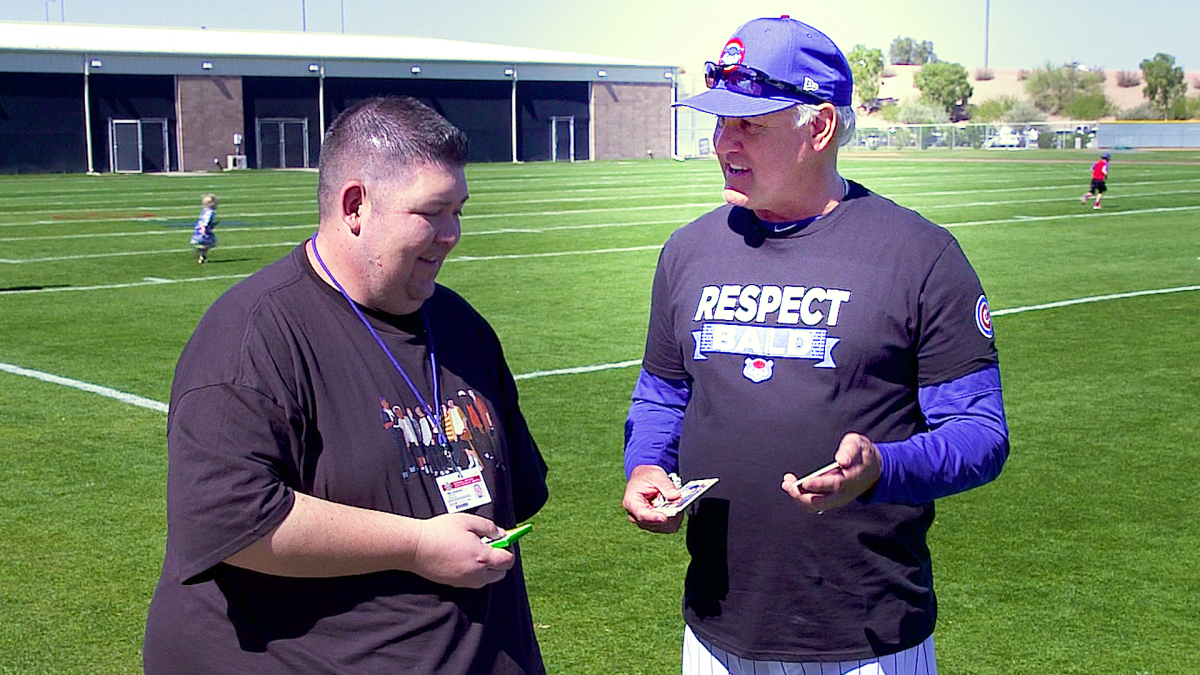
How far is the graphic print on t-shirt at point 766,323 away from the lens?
2998mm

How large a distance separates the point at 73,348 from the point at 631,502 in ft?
32.8

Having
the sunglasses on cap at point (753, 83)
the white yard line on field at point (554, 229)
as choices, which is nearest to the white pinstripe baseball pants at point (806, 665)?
the sunglasses on cap at point (753, 83)

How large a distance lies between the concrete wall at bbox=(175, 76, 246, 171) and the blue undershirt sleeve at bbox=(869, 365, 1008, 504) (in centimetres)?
5786

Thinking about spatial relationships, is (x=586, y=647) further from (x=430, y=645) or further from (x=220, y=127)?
(x=220, y=127)

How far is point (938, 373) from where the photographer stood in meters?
3.00

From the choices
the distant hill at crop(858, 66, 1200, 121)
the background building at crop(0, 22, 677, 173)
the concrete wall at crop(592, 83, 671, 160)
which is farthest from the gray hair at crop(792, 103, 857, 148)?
the distant hill at crop(858, 66, 1200, 121)

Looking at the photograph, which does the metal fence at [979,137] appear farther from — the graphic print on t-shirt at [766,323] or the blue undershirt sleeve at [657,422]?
the graphic print on t-shirt at [766,323]

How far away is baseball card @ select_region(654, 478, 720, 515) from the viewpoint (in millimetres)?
2973

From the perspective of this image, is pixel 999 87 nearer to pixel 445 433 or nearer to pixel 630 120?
pixel 630 120

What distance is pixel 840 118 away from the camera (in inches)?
127

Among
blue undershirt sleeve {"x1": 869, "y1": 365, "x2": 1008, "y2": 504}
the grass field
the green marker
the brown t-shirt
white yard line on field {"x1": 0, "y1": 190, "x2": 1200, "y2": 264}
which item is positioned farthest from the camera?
white yard line on field {"x1": 0, "y1": 190, "x2": 1200, "y2": 264}

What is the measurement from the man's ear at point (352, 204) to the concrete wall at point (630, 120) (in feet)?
230

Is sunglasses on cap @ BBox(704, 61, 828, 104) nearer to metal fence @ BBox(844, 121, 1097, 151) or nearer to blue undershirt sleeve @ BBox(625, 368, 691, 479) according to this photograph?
blue undershirt sleeve @ BBox(625, 368, 691, 479)

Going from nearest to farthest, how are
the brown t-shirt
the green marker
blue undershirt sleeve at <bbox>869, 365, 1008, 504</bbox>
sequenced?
the brown t-shirt → the green marker → blue undershirt sleeve at <bbox>869, 365, 1008, 504</bbox>
